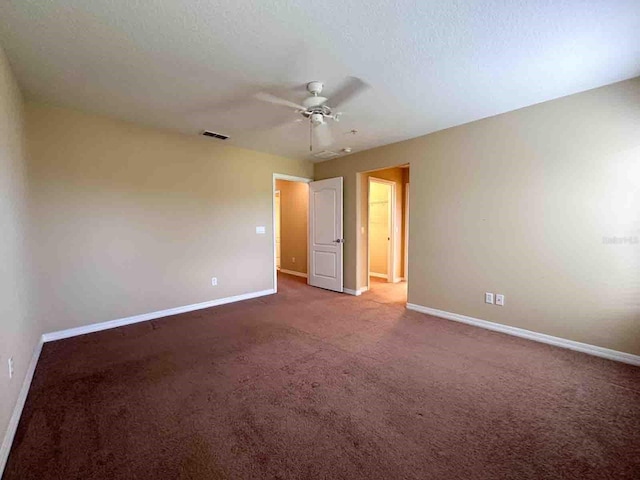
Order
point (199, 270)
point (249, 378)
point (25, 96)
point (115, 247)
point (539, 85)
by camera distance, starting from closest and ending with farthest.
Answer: point (249, 378), point (539, 85), point (25, 96), point (115, 247), point (199, 270)

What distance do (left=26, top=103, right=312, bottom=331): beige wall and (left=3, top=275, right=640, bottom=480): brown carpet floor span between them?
628mm

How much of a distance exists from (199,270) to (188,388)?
2.29 meters

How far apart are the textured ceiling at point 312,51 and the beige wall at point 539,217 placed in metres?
0.34

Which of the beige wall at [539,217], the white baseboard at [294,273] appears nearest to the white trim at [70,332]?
the white baseboard at [294,273]

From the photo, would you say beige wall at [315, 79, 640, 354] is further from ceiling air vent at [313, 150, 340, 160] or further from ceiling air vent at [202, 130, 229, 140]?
ceiling air vent at [202, 130, 229, 140]

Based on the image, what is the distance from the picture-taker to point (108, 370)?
243 cm

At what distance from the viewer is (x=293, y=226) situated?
690cm

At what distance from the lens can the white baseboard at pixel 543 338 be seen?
2.56 meters

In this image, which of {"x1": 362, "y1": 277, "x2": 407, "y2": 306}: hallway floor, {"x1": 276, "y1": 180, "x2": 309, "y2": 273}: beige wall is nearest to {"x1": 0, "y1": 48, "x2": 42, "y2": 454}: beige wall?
{"x1": 362, "y1": 277, "x2": 407, "y2": 306}: hallway floor

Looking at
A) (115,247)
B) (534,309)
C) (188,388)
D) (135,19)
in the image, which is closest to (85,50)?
(135,19)

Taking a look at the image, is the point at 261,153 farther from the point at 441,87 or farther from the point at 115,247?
the point at 441,87

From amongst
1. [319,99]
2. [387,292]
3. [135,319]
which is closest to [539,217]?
[319,99]

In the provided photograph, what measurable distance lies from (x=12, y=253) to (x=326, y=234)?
413cm

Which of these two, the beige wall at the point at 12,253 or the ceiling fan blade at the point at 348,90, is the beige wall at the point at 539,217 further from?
the beige wall at the point at 12,253
